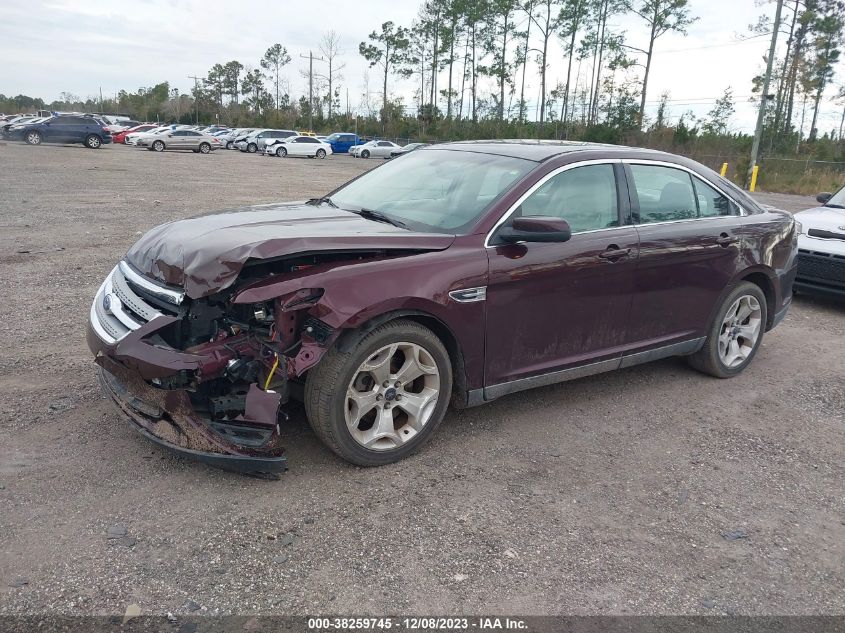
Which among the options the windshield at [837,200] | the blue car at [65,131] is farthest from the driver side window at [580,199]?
the blue car at [65,131]

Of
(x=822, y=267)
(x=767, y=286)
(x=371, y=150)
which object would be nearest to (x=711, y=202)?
(x=767, y=286)

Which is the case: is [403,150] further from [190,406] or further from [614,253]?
[190,406]

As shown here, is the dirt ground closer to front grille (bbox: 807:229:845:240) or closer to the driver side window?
the driver side window

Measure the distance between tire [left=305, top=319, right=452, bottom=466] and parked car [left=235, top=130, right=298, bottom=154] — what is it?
151 ft

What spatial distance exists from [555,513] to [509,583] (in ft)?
2.11

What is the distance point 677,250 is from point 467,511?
101 inches

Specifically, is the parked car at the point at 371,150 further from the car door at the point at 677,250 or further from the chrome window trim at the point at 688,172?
the car door at the point at 677,250

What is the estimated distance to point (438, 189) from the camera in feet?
14.8

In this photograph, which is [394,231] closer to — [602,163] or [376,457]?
[376,457]

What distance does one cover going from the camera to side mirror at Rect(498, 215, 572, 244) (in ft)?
12.4

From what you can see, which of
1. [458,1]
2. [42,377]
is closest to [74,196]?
[42,377]

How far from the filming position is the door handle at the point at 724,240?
16.6 ft

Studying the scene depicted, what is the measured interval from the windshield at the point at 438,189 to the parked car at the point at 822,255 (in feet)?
16.7

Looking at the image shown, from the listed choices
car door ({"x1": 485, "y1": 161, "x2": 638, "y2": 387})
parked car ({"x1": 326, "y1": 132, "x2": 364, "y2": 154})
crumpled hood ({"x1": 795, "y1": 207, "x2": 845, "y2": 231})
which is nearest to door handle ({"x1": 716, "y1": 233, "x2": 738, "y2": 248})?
car door ({"x1": 485, "y1": 161, "x2": 638, "y2": 387})
